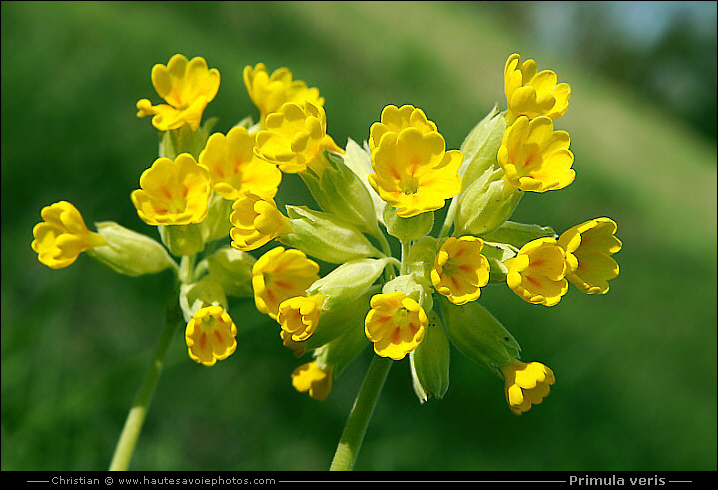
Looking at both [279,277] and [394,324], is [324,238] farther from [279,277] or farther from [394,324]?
[394,324]

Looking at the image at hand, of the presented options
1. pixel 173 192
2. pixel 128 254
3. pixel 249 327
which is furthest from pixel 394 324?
pixel 249 327

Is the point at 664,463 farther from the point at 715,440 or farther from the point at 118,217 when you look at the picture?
the point at 118,217

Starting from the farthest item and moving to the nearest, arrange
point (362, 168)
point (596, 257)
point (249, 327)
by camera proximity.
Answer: point (249, 327), point (362, 168), point (596, 257)

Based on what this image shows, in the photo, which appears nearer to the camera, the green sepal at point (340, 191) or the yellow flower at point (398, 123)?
the yellow flower at point (398, 123)

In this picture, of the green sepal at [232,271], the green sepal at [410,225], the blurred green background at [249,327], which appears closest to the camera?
the green sepal at [410,225]

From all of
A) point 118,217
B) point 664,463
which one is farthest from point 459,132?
point 118,217

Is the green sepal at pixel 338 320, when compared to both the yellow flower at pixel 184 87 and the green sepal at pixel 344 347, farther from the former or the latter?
the yellow flower at pixel 184 87

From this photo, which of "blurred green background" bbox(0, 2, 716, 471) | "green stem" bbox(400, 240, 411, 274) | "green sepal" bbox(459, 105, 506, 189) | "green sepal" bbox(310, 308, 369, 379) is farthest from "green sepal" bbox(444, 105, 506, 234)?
"blurred green background" bbox(0, 2, 716, 471)

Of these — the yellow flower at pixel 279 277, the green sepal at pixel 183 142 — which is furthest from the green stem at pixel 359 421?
the green sepal at pixel 183 142
